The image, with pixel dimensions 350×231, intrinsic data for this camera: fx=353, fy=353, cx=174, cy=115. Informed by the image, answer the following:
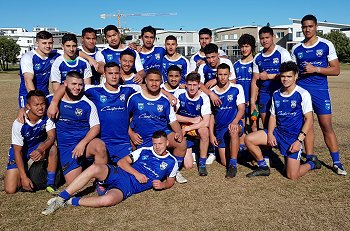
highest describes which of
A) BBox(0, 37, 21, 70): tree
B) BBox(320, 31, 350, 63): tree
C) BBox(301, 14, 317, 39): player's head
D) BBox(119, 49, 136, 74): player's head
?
BBox(0, 37, 21, 70): tree

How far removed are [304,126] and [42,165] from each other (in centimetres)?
400

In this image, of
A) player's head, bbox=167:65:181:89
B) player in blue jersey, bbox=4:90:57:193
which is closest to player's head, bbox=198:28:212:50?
player's head, bbox=167:65:181:89

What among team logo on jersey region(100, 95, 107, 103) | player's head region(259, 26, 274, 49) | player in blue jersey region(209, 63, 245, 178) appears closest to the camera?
team logo on jersey region(100, 95, 107, 103)

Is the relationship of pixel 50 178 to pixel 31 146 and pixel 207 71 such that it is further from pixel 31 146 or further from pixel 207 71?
pixel 207 71

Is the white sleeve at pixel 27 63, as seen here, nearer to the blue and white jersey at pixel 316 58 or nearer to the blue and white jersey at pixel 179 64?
the blue and white jersey at pixel 179 64

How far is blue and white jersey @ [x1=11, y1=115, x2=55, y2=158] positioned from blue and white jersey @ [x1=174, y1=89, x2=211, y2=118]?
2.19 metres

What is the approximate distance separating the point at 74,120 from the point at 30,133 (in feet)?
2.13

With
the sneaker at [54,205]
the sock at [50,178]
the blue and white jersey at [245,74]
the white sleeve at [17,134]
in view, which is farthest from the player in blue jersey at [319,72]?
the white sleeve at [17,134]

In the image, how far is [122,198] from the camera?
466 cm

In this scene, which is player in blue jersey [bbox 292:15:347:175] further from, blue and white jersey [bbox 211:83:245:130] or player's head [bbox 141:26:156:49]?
player's head [bbox 141:26:156:49]

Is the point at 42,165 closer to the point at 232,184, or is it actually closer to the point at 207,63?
the point at 232,184

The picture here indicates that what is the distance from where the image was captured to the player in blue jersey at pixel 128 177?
444cm

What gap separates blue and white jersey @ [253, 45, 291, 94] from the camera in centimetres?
626

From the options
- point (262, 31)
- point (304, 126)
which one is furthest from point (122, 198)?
point (262, 31)
